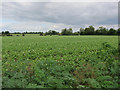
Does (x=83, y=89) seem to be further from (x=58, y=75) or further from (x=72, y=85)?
(x=58, y=75)

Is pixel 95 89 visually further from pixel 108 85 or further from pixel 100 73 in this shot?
pixel 100 73

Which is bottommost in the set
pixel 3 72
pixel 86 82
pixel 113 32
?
pixel 86 82

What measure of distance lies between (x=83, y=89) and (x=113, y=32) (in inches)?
3987

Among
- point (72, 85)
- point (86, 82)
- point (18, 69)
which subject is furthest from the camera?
point (18, 69)

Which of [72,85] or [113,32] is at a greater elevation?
[113,32]

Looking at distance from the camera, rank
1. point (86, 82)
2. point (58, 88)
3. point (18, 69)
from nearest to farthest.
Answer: point (58, 88)
point (86, 82)
point (18, 69)

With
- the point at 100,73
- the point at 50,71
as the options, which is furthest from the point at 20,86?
the point at 100,73

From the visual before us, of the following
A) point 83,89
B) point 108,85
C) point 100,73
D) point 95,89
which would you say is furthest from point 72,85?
point 100,73

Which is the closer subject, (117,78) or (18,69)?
(117,78)

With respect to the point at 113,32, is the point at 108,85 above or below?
below

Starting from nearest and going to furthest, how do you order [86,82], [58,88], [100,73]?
[58,88]
[86,82]
[100,73]

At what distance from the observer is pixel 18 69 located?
219 inches

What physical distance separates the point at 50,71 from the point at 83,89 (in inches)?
81.5

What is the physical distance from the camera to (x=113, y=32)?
9144 cm
